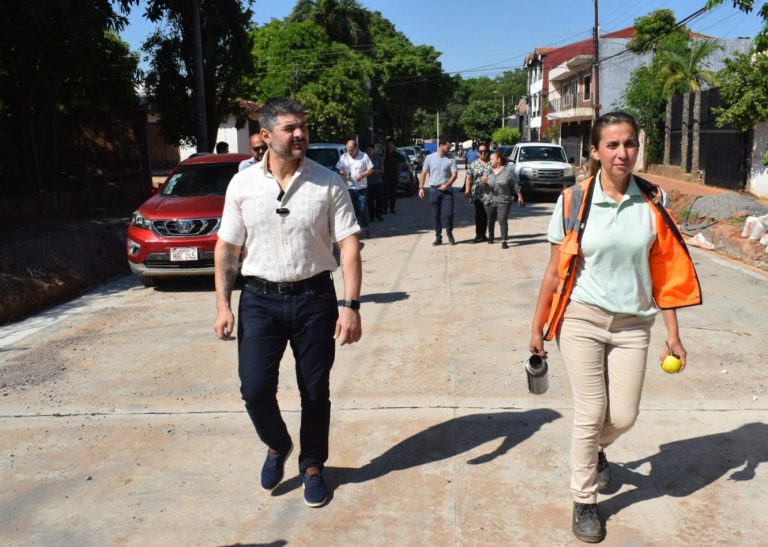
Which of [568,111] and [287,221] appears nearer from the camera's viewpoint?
[287,221]

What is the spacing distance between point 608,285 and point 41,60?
14.3 m

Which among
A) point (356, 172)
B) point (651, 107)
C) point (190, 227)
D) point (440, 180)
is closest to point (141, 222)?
point (190, 227)

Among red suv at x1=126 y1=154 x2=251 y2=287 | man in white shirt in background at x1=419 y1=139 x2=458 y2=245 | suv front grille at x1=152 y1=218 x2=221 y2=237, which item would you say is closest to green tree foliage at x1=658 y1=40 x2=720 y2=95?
man in white shirt in background at x1=419 y1=139 x2=458 y2=245

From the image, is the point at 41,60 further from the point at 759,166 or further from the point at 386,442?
the point at 759,166

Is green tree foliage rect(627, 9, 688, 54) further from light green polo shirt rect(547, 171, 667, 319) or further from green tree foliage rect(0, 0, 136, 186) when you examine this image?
light green polo shirt rect(547, 171, 667, 319)

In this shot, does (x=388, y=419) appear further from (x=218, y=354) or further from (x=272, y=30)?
(x=272, y=30)

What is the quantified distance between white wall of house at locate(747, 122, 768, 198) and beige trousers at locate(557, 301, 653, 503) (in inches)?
709

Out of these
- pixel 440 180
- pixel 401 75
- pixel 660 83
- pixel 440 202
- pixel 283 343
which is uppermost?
pixel 401 75

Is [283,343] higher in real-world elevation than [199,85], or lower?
lower

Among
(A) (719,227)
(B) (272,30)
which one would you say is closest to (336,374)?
(A) (719,227)

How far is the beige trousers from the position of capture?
3531 mm

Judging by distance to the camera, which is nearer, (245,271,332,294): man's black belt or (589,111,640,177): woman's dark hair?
(589,111,640,177): woman's dark hair

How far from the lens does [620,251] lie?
11.4ft

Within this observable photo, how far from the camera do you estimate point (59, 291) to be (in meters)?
9.81
